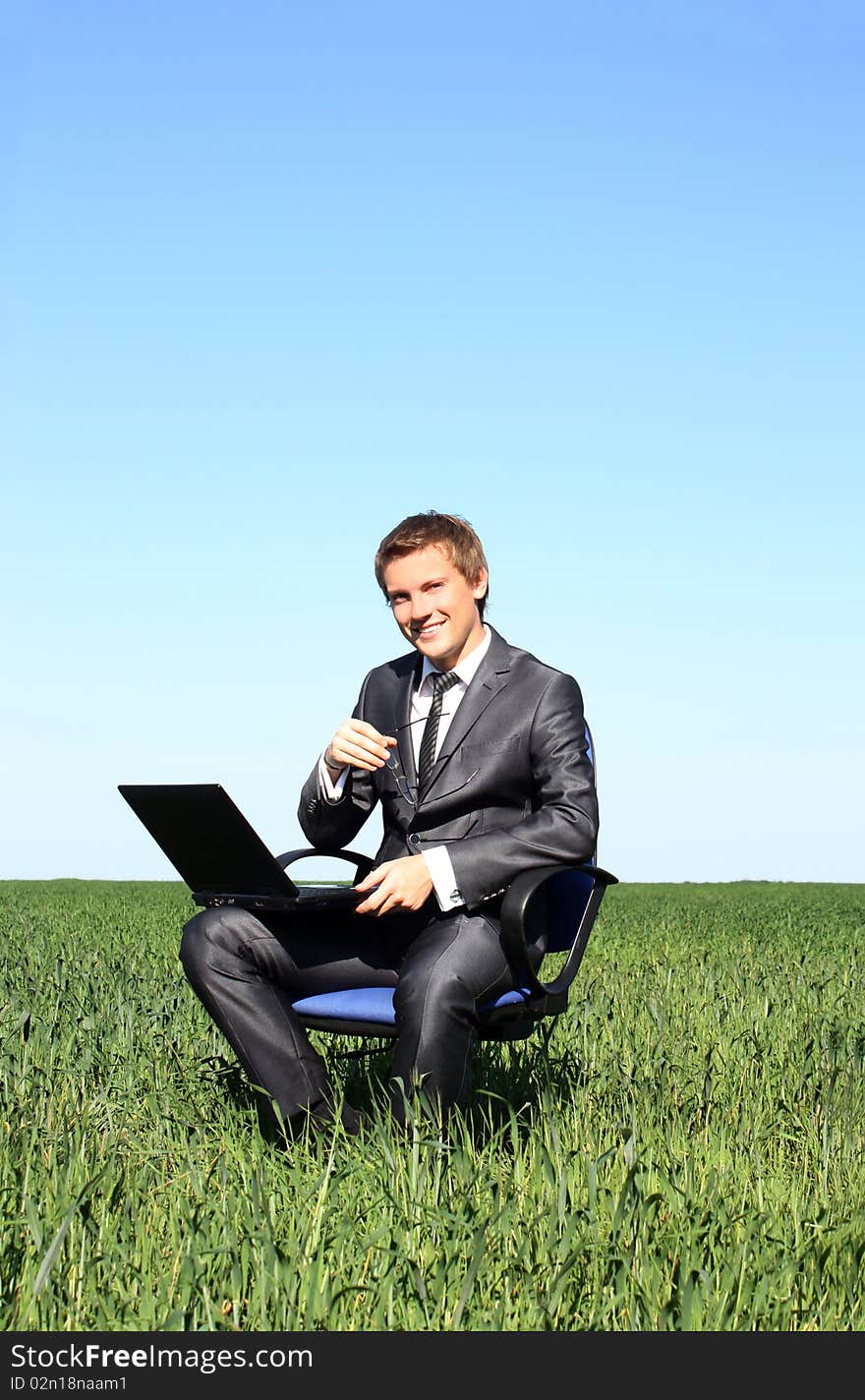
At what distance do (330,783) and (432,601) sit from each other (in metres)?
0.69

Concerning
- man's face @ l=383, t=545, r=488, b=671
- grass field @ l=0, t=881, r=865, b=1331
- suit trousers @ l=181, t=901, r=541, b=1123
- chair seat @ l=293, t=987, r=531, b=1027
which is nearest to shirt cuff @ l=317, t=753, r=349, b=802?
suit trousers @ l=181, t=901, r=541, b=1123

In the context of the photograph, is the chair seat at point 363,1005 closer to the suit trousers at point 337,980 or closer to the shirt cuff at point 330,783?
the suit trousers at point 337,980

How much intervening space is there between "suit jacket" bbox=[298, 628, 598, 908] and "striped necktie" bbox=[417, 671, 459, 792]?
3cm

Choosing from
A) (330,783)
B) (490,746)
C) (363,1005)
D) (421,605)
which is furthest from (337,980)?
(421,605)

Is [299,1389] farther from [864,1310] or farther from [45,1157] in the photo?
[45,1157]

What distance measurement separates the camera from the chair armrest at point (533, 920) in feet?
12.6

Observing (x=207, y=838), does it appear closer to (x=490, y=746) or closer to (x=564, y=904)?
(x=490, y=746)

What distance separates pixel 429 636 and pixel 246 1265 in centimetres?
205

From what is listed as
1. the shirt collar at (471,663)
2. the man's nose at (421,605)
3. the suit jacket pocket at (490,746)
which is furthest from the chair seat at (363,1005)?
the man's nose at (421,605)

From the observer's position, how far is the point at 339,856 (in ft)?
15.6

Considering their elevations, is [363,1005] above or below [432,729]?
below

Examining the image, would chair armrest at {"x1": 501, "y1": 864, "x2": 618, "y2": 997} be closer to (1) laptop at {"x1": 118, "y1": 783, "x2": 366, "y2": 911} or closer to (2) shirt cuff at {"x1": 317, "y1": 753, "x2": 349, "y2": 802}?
(1) laptop at {"x1": 118, "y1": 783, "x2": 366, "y2": 911}

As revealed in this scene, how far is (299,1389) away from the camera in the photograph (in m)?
2.48

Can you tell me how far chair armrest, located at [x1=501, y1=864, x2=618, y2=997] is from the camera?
12.6 feet
